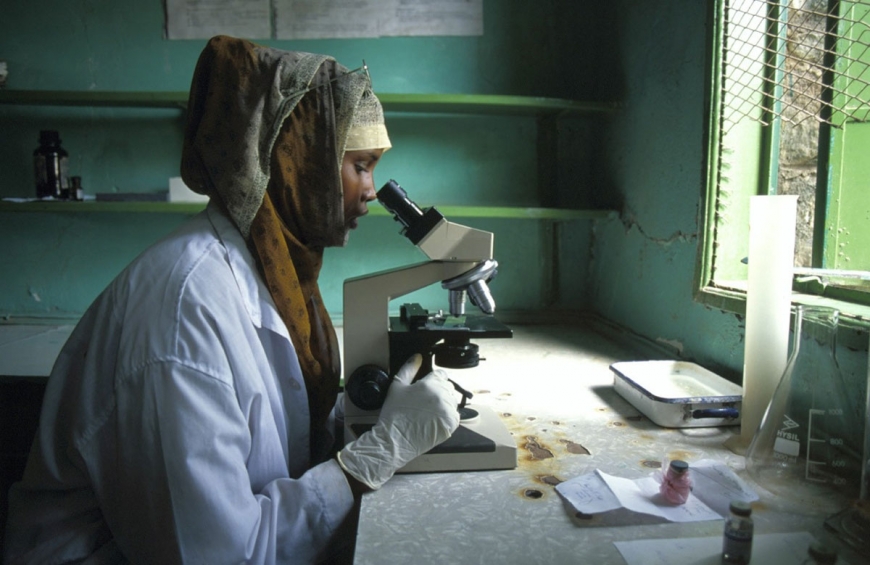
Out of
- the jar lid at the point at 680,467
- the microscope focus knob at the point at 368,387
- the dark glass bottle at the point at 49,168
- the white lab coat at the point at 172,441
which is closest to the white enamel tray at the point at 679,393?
the jar lid at the point at 680,467

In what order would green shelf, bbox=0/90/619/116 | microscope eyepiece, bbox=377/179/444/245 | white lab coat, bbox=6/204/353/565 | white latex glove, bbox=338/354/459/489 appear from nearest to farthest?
white lab coat, bbox=6/204/353/565
white latex glove, bbox=338/354/459/489
microscope eyepiece, bbox=377/179/444/245
green shelf, bbox=0/90/619/116

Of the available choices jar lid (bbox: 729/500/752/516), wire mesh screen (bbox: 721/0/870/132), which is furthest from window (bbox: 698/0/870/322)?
jar lid (bbox: 729/500/752/516)

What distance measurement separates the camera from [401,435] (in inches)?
36.6

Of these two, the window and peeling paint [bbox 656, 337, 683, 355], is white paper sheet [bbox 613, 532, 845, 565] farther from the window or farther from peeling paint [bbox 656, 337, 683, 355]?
peeling paint [bbox 656, 337, 683, 355]

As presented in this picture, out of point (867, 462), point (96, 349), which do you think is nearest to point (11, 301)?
point (96, 349)

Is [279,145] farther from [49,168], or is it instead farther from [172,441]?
[49,168]

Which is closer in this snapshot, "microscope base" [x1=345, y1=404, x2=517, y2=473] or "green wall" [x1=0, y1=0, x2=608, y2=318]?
"microscope base" [x1=345, y1=404, x2=517, y2=473]

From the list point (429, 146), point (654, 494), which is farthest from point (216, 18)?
point (654, 494)

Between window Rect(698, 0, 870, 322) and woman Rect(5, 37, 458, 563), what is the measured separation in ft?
2.82

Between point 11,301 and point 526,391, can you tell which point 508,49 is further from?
point 11,301

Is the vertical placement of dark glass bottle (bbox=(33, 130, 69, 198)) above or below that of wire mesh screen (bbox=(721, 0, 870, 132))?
below

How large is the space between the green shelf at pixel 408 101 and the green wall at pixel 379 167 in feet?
0.32

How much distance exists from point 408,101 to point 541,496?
1.45 metres

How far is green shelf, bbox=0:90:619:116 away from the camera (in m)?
1.85
